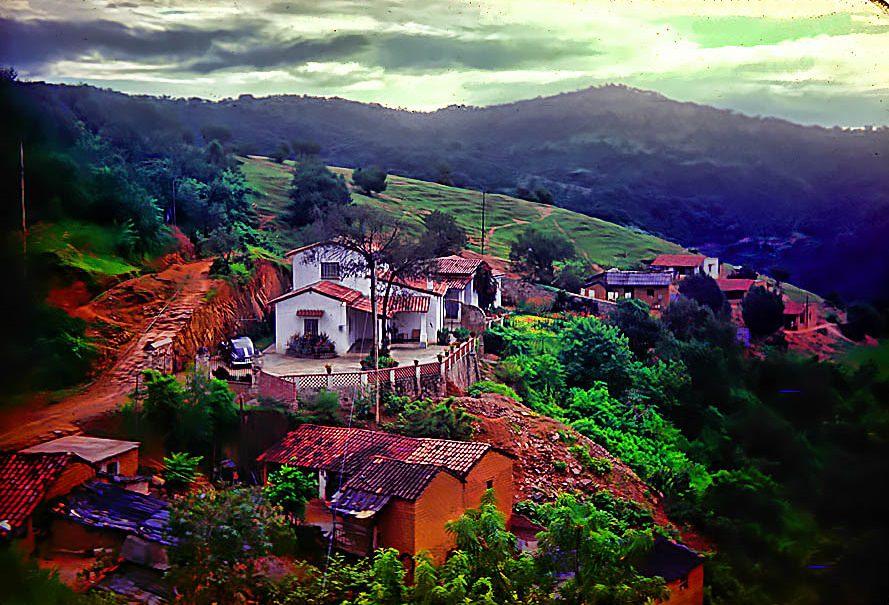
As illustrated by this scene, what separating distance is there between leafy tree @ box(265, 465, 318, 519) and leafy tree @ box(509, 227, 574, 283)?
13.3 ft

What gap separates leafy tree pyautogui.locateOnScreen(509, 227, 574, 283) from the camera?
24.2ft

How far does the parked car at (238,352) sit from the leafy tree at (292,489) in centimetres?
77

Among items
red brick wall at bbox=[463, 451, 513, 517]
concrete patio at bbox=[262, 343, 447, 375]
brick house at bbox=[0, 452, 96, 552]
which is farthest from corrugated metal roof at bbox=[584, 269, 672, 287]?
brick house at bbox=[0, 452, 96, 552]

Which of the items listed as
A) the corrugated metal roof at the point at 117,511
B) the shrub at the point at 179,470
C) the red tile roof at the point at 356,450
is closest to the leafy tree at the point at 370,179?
the red tile roof at the point at 356,450

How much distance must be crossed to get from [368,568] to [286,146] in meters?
2.92

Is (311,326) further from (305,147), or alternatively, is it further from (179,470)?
(179,470)

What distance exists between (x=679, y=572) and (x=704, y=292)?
261cm

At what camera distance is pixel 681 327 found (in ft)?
18.3

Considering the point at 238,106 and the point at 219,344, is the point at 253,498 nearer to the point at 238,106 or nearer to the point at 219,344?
the point at 219,344

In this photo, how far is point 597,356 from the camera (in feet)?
22.0

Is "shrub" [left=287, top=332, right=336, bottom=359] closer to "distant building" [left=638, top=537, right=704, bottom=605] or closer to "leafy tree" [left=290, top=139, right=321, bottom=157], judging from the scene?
"leafy tree" [left=290, top=139, right=321, bottom=157]

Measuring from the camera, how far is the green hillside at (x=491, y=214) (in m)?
5.88

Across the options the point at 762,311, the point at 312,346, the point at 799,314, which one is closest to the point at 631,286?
the point at 762,311

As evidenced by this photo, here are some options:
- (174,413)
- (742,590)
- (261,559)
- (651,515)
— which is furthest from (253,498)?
(651,515)
